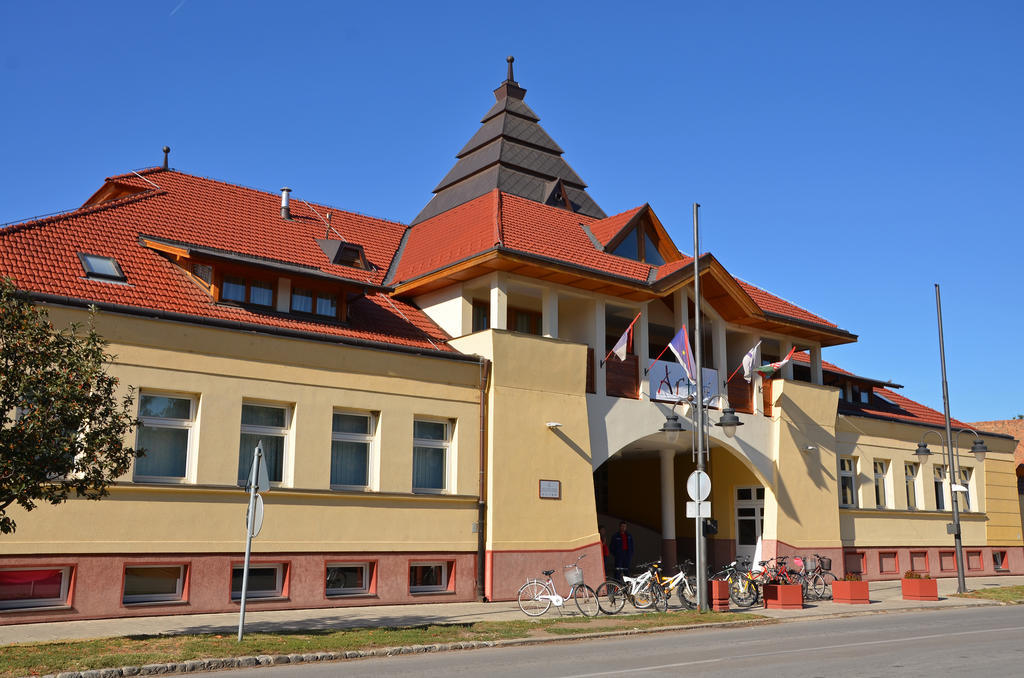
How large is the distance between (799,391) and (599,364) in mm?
8572

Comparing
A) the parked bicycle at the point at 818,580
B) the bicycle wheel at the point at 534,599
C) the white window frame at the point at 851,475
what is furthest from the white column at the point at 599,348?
the white window frame at the point at 851,475

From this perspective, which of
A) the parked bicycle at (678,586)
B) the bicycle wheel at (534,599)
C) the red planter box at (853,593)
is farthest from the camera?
the red planter box at (853,593)

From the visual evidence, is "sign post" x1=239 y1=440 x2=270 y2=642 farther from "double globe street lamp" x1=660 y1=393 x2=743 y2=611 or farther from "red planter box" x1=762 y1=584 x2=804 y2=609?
"red planter box" x1=762 y1=584 x2=804 y2=609

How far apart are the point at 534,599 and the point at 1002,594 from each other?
48.3 feet

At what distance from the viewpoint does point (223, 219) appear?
23.8 m

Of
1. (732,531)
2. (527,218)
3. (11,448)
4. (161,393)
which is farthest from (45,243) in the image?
(732,531)

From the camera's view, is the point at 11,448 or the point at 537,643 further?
the point at 537,643

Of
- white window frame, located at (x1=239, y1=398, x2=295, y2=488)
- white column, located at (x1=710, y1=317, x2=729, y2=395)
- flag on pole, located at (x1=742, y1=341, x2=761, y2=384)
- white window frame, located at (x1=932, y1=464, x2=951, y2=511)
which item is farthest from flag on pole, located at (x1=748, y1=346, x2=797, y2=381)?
white window frame, located at (x1=239, y1=398, x2=295, y2=488)

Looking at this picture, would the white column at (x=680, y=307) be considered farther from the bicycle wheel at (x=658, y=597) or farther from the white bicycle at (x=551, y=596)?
the white bicycle at (x=551, y=596)

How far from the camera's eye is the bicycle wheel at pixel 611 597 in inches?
770

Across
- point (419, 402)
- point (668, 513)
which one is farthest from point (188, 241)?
point (668, 513)

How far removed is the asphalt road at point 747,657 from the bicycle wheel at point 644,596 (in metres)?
2.97

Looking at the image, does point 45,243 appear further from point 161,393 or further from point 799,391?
point 799,391

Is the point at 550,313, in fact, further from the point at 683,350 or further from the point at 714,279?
the point at 714,279
